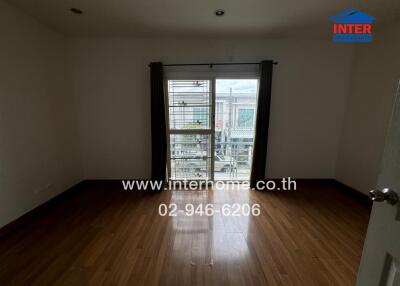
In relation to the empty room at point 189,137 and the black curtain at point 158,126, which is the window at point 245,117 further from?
the black curtain at point 158,126

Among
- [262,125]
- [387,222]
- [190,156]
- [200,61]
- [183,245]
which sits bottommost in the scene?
[183,245]

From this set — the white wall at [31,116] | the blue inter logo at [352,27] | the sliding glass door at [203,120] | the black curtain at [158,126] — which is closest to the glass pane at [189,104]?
the sliding glass door at [203,120]

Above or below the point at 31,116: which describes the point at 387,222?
below

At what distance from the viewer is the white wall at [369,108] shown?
7.52ft

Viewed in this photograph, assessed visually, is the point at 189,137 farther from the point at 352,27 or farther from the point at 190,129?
the point at 352,27

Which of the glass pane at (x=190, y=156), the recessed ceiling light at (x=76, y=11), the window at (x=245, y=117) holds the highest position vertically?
the recessed ceiling light at (x=76, y=11)

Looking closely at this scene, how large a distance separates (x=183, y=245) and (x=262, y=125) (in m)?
2.07

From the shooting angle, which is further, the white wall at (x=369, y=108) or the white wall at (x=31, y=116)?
the white wall at (x=369, y=108)

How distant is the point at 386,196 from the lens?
610 millimetres

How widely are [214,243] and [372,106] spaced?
111 inches

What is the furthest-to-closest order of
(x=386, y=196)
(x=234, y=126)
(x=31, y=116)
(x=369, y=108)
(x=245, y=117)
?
(x=234, y=126)
(x=245, y=117)
(x=369, y=108)
(x=31, y=116)
(x=386, y=196)

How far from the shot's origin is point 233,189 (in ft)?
10.0

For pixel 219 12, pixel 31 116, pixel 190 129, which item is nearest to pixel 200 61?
pixel 219 12

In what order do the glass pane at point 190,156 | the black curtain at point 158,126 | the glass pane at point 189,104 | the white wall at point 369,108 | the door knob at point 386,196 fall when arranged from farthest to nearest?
1. the glass pane at point 190,156
2. the glass pane at point 189,104
3. the black curtain at point 158,126
4. the white wall at point 369,108
5. the door knob at point 386,196
